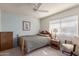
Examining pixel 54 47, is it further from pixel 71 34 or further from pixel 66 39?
pixel 71 34

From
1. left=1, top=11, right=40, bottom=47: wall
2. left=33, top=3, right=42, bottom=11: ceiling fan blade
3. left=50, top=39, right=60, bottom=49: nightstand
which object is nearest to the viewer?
left=33, top=3, right=42, bottom=11: ceiling fan blade

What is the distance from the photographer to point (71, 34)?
2141 millimetres

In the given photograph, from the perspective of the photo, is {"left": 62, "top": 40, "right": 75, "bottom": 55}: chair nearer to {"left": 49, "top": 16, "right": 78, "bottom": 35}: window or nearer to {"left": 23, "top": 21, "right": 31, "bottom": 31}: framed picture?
{"left": 49, "top": 16, "right": 78, "bottom": 35}: window

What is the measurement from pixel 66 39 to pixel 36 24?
37.2 inches

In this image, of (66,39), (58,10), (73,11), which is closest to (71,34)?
(66,39)

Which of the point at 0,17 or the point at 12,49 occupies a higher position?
the point at 0,17

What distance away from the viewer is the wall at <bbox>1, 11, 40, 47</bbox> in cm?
220

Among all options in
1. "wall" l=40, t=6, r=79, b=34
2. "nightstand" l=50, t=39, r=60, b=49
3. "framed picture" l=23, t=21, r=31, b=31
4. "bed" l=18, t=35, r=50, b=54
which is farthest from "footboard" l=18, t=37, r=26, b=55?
"nightstand" l=50, t=39, r=60, b=49

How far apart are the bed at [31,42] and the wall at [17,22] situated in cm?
19

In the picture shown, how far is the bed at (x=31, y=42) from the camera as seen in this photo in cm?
239

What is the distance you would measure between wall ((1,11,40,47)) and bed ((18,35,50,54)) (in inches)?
7.3

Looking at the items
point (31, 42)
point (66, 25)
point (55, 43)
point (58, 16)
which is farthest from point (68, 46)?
point (31, 42)

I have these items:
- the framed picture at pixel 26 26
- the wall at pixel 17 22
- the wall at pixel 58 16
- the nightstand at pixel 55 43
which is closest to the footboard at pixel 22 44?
the wall at pixel 17 22

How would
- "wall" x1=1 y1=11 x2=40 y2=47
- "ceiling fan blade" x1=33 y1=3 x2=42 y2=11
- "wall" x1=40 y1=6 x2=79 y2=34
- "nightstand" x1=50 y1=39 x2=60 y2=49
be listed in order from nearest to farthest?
1. "ceiling fan blade" x1=33 y1=3 x2=42 y2=11
2. "wall" x1=40 y1=6 x2=79 y2=34
3. "wall" x1=1 y1=11 x2=40 y2=47
4. "nightstand" x1=50 y1=39 x2=60 y2=49
